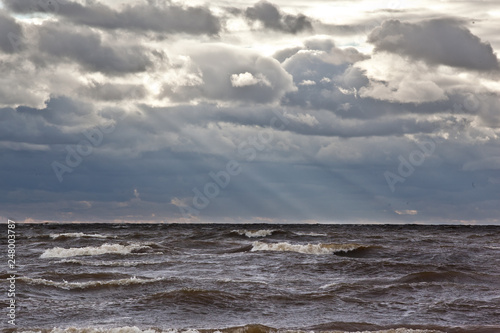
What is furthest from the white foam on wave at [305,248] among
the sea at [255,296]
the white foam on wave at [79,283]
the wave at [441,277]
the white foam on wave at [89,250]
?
the white foam on wave at [79,283]

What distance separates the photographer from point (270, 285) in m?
22.5

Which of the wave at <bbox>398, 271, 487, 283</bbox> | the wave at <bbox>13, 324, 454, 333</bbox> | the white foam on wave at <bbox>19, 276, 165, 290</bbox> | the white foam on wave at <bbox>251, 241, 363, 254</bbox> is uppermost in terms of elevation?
the white foam on wave at <bbox>251, 241, 363, 254</bbox>

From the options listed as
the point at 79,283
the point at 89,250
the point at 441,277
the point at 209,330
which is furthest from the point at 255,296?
the point at 89,250

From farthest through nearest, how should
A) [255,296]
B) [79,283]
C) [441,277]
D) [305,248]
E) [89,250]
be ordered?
[305,248], [89,250], [441,277], [79,283], [255,296]

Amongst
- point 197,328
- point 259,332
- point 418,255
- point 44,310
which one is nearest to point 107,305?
point 44,310

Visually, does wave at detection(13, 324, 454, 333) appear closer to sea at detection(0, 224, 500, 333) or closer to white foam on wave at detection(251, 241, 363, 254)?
sea at detection(0, 224, 500, 333)

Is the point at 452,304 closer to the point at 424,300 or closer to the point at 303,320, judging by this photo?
the point at 424,300

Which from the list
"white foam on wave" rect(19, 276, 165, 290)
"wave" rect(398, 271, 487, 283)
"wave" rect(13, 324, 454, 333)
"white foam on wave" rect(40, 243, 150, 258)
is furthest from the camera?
"white foam on wave" rect(40, 243, 150, 258)

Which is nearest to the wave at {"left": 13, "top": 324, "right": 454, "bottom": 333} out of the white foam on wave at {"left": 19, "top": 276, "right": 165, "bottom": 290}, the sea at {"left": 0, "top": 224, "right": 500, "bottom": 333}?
the sea at {"left": 0, "top": 224, "right": 500, "bottom": 333}

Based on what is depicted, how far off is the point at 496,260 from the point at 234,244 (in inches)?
862

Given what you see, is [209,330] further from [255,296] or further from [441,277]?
[441,277]

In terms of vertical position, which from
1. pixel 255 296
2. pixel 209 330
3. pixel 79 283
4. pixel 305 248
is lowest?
pixel 209 330

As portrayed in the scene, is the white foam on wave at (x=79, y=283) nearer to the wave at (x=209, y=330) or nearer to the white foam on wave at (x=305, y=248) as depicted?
the wave at (x=209, y=330)

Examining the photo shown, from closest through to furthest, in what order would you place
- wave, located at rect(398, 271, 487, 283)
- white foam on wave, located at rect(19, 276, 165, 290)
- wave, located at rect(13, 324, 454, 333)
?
wave, located at rect(13, 324, 454, 333), white foam on wave, located at rect(19, 276, 165, 290), wave, located at rect(398, 271, 487, 283)
